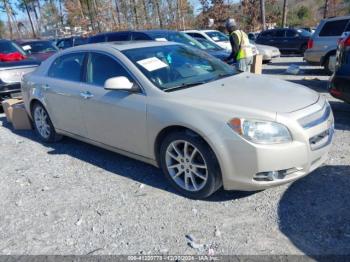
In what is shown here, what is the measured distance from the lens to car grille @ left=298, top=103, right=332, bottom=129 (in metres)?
3.12

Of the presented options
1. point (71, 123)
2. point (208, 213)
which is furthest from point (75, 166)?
point (208, 213)

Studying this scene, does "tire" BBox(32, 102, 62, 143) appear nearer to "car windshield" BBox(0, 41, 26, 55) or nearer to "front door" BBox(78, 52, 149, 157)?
"front door" BBox(78, 52, 149, 157)

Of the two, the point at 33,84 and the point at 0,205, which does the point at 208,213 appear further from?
the point at 33,84

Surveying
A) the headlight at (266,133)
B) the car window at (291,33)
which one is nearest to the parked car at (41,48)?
the headlight at (266,133)

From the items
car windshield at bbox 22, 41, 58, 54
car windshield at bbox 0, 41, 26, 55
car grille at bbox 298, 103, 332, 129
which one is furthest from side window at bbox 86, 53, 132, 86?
car windshield at bbox 22, 41, 58, 54

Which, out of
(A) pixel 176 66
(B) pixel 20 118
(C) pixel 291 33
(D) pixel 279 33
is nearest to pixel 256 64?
(A) pixel 176 66

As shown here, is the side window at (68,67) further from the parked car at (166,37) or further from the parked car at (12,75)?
the parked car at (166,37)

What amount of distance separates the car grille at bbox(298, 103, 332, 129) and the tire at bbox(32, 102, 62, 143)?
3790mm

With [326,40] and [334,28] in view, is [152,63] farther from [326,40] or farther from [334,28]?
[334,28]

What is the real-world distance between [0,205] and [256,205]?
8.93 ft

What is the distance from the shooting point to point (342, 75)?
17.1ft

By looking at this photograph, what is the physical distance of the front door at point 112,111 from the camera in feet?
12.4

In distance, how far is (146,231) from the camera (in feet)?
10.2

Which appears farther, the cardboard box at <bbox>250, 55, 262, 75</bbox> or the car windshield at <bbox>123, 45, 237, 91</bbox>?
the cardboard box at <bbox>250, 55, 262, 75</bbox>
